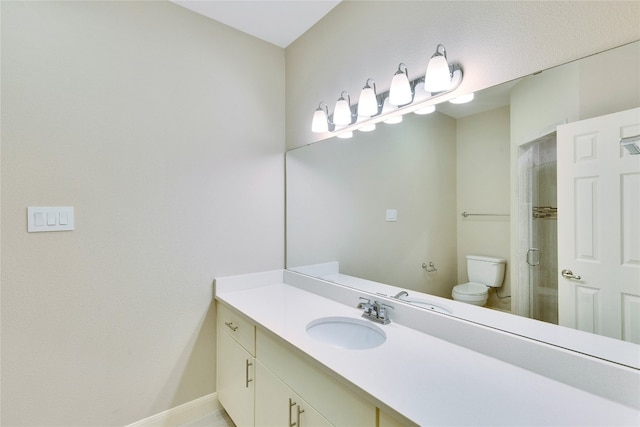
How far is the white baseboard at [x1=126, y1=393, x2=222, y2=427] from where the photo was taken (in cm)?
163

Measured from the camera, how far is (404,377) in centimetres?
89

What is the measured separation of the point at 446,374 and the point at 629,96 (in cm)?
95

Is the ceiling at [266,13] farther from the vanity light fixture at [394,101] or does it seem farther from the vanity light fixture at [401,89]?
the vanity light fixture at [401,89]

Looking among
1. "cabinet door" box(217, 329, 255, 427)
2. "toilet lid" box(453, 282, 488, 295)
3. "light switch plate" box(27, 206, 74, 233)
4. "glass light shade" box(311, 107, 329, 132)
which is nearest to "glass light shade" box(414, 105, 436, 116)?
"glass light shade" box(311, 107, 329, 132)

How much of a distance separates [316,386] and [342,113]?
1343 millimetres

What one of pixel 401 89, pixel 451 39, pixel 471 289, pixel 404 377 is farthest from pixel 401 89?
pixel 404 377

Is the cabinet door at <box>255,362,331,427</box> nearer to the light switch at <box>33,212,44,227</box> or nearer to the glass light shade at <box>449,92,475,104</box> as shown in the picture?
the light switch at <box>33,212,44,227</box>

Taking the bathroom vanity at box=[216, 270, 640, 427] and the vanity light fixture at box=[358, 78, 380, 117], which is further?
the vanity light fixture at box=[358, 78, 380, 117]

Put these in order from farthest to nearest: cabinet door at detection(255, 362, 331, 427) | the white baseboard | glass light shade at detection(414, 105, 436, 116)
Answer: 1. the white baseboard
2. glass light shade at detection(414, 105, 436, 116)
3. cabinet door at detection(255, 362, 331, 427)

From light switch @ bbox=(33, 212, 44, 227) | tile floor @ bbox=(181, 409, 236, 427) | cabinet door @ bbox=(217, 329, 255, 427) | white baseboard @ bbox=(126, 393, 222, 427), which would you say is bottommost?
tile floor @ bbox=(181, 409, 236, 427)

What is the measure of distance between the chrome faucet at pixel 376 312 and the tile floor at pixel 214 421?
112 cm

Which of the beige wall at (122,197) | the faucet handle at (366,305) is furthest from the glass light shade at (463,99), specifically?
the beige wall at (122,197)

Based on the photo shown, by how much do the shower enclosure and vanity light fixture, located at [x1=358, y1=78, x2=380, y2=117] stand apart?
71cm

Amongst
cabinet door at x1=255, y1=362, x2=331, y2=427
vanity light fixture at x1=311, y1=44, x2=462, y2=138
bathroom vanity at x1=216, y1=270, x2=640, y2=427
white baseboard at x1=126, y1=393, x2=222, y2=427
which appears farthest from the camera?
white baseboard at x1=126, y1=393, x2=222, y2=427
